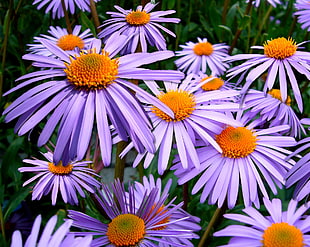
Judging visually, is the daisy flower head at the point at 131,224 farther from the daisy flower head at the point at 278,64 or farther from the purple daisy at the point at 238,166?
the daisy flower head at the point at 278,64

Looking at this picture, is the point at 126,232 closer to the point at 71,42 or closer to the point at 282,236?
the point at 282,236

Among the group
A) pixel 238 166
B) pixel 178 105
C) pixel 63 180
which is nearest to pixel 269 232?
pixel 238 166

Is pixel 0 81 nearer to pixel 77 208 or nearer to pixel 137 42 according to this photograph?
pixel 77 208

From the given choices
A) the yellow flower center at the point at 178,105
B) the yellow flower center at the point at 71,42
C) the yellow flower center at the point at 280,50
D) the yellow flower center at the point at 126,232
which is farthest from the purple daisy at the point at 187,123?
the yellow flower center at the point at 71,42

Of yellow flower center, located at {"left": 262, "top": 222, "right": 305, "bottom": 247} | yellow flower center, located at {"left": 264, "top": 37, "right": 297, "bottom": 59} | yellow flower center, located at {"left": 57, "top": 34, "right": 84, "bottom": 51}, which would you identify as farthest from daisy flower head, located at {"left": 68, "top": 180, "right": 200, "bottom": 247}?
yellow flower center, located at {"left": 57, "top": 34, "right": 84, "bottom": 51}

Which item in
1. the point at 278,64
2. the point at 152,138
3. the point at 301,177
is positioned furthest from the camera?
the point at 278,64

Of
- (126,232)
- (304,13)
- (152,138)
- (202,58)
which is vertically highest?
(304,13)
